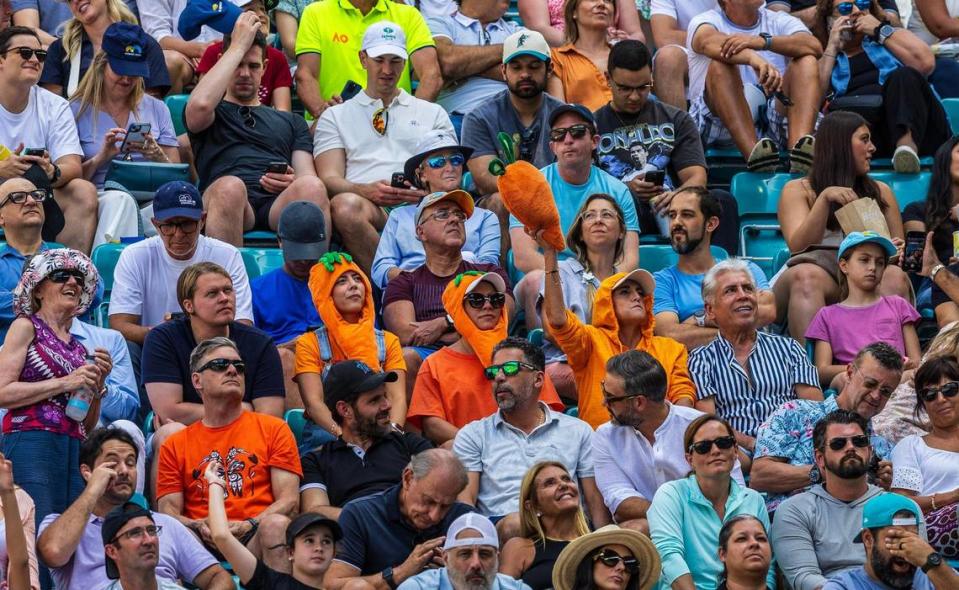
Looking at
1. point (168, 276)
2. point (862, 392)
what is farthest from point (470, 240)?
point (862, 392)

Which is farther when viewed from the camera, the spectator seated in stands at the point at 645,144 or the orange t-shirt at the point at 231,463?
the spectator seated in stands at the point at 645,144

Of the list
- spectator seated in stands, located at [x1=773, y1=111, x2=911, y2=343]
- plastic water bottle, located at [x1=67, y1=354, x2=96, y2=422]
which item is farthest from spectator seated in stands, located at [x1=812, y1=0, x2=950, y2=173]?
plastic water bottle, located at [x1=67, y1=354, x2=96, y2=422]

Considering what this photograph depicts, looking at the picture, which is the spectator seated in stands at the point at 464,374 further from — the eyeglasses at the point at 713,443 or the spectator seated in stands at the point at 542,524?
the eyeglasses at the point at 713,443

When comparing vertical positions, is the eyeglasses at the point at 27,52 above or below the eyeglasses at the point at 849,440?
above

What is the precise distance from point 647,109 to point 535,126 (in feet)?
2.02

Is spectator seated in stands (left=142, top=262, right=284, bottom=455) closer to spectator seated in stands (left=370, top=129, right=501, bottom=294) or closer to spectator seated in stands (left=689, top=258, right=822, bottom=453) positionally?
spectator seated in stands (left=370, top=129, right=501, bottom=294)

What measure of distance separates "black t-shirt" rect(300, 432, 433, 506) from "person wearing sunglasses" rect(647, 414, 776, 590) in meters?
1.09

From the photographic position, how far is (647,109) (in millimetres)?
10805

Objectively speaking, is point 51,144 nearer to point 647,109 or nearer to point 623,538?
point 647,109

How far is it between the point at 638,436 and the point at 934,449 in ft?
4.27

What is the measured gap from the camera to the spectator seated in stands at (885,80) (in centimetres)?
1129

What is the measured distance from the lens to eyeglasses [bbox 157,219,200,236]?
30.5 ft

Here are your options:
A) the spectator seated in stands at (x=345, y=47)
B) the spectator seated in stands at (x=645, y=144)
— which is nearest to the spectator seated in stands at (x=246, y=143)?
the spectator seated in stands at (x=345, y=47)

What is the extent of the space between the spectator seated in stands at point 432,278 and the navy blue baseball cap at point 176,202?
1045 mm
